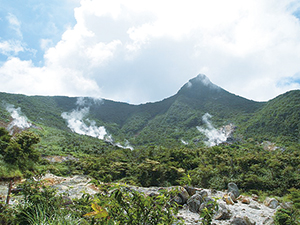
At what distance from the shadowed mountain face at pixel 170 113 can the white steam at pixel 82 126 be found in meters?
1.15

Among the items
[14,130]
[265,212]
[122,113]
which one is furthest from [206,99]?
[265,212]

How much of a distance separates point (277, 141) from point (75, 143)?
156ft

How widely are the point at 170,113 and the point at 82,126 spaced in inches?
1581

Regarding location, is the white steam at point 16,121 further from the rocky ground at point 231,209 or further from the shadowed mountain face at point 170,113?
the rocky ground at point 231,209

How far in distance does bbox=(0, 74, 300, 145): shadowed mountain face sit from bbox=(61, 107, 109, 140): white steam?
115 cm

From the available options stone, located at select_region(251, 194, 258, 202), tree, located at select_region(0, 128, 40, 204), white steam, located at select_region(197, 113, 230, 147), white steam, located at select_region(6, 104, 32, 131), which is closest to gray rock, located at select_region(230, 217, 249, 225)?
stone, located at select_region(251, 194, 258, 202)

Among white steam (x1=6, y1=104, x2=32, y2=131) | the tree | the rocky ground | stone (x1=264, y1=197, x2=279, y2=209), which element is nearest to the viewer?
the rocky ground

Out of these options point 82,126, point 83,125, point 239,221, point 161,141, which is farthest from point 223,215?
point 83,125

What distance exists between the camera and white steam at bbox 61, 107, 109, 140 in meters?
71.7

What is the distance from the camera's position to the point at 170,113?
3344 inches

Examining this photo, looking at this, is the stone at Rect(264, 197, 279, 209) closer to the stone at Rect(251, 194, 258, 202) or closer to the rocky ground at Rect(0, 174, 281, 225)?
the rocky ground at Rect(0, 174, 281, 225)

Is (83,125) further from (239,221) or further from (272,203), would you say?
(239,221)

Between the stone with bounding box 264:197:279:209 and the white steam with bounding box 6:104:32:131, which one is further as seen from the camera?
the white steam with bounding box 6:104:32:131

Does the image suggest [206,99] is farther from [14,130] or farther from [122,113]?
[14,130]
